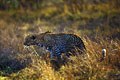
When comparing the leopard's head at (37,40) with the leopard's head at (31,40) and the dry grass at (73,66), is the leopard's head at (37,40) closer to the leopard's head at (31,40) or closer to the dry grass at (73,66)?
the leopard's head at (31,40)

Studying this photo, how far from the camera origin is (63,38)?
9000 millimetres

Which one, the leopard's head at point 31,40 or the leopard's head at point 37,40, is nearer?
the leopard's head at point 37,40

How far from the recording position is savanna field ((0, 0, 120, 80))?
8195 mm

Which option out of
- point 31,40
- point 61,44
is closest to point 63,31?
point 31,40

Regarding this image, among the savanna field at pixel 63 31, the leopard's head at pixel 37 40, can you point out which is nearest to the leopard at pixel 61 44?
the leopard's head at pixel 37 40

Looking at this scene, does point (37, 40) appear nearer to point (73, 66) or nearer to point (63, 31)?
point (73, 66)

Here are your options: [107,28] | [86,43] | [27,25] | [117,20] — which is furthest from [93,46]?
[27,25]

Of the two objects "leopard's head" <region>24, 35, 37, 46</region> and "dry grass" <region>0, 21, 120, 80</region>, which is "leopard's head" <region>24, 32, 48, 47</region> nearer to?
"leopard's head" <region>24, 35, 37, 46</region>

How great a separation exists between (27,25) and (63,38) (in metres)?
6.39

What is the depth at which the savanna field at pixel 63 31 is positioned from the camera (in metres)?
8.20

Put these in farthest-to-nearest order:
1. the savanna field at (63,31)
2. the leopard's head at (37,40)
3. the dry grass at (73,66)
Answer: the leopard's head at (37,40) < the savanna field at (63,31) < the dry grass at (73,66)

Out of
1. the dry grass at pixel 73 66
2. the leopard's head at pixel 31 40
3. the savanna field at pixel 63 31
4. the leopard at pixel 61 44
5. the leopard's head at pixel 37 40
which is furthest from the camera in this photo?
the leopard's head at pixel 31 40

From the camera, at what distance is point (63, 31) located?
39.7 feet

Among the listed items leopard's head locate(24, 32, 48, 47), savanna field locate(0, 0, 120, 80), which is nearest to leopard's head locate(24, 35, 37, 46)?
leopard's head locate(24, 32, 48, 47)
